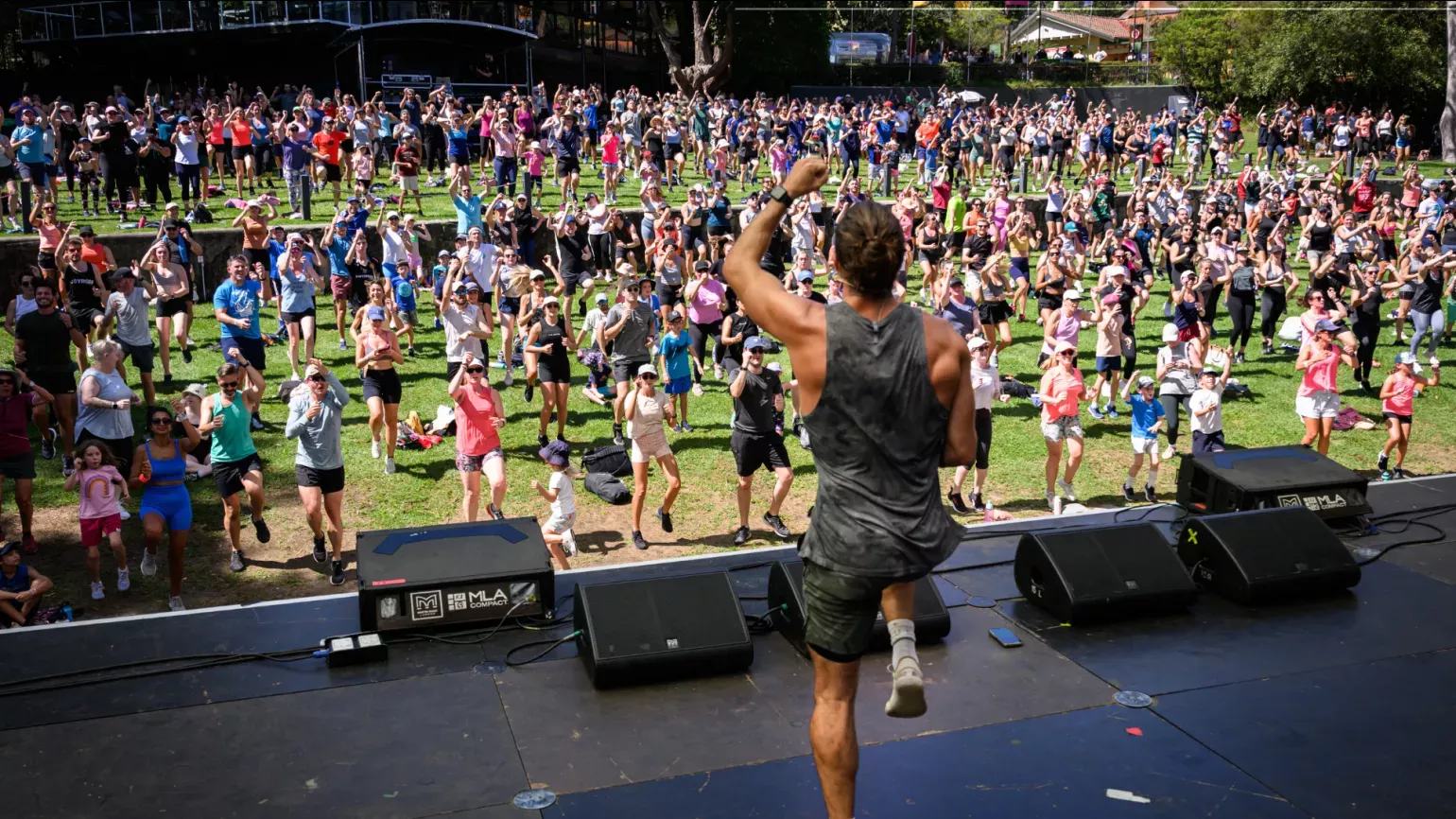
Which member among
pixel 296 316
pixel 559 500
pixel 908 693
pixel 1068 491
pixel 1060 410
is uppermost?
pixel 908 693

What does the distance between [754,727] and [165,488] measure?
617 cm

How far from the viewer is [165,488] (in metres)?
9.37

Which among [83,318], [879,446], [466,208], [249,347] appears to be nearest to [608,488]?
[249,347]

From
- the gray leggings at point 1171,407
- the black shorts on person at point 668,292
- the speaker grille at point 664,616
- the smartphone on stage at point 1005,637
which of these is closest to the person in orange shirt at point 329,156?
the black shorts on person at point 668,292

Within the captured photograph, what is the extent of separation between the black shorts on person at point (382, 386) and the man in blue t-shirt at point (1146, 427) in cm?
738

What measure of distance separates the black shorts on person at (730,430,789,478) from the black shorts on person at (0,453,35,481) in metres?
5.98

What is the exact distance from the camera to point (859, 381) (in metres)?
3.36

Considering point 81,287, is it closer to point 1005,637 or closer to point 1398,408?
point 1005,637

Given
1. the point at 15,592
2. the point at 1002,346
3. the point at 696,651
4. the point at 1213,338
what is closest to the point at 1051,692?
the point at 696,651

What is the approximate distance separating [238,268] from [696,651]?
9.13 meters

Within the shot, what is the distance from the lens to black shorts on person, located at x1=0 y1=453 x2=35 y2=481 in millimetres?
10055

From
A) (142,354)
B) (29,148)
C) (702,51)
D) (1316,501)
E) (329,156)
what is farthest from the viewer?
(702,51)

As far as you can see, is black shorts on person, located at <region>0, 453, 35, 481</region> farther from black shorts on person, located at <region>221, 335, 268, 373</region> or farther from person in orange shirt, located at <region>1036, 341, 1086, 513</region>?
person in orange shirt, located at <region>1036, 341, 1086, 513</region>

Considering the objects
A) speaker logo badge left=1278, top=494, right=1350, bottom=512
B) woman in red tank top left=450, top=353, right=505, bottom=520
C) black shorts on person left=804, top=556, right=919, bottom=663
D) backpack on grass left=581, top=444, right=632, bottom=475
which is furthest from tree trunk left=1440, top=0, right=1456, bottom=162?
black shorts on person left=804, top=556, right=919, bottom=663
